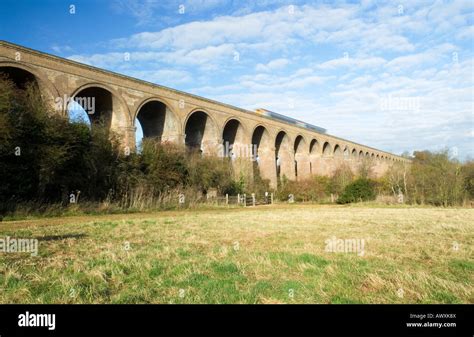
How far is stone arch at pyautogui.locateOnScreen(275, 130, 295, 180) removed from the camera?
141 feet

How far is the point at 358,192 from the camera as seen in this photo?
79.2 feet

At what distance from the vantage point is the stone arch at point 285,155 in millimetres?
42844

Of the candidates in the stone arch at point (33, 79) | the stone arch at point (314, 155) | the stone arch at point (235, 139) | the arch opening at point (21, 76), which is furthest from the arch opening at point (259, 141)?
the arch opening at point (21, 76)

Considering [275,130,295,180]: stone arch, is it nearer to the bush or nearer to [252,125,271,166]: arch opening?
[252,125,271,166]: arch opening

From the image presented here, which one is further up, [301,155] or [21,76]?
[21,76]

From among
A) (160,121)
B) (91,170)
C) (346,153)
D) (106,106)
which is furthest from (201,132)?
(346,153)

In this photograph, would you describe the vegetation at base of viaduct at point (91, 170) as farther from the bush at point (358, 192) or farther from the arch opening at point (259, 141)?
the arch opening at point (259, 141)

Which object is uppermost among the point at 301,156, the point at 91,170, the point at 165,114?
the point at 165,114

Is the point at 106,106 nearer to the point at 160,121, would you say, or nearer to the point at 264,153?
the point at 160,121

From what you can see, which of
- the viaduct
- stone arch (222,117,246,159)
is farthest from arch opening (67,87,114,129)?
stone arch (222,117,246,159)

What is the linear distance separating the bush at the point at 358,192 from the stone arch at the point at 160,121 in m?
13.5
